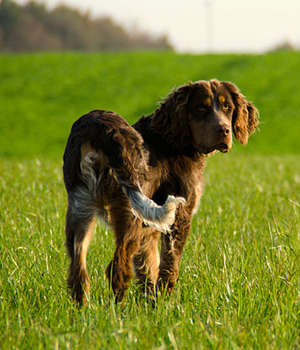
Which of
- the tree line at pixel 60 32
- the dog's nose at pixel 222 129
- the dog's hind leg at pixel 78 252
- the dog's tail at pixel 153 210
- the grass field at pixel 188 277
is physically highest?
the tree line at pixel 60 32

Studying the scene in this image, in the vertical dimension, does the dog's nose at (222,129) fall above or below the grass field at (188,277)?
above

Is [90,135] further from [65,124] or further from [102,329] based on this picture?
[65,124]

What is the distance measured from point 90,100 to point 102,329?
86.3 ft

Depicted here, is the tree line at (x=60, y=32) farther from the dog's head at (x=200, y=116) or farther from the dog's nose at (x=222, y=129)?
the dog's nose at (x=222, y=129)

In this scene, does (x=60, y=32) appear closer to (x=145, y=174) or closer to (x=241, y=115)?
(x=241, y=115)

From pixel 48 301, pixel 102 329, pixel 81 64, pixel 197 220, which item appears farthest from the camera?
pixel 81 64

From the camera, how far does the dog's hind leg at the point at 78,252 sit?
125 inches

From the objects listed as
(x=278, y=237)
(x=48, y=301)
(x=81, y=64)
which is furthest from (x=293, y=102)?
(x=48, y=301)

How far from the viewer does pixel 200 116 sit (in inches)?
153

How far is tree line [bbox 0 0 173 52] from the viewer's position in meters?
53.6

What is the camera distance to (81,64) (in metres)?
33.6

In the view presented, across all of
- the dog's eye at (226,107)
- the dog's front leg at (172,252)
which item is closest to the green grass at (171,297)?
the dog's front leg at (172,252)

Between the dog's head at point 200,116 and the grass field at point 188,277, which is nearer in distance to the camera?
the grass field at point 188,277

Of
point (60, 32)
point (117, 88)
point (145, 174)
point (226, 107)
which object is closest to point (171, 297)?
point (145, 174)
